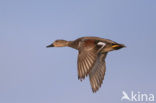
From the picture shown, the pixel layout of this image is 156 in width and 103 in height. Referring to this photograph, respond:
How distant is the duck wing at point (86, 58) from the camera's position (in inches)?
311

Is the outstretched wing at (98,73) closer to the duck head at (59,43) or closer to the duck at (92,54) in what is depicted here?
the duck at (92,54)

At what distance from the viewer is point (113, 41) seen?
9141 millimetres

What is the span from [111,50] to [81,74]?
1.43 meters

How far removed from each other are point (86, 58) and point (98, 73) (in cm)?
147

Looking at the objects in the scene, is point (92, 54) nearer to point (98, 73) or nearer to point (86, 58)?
point (86, 58)

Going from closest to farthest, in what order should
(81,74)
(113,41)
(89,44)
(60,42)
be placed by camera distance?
(81,74), (89,44), (113,41), (60,42)

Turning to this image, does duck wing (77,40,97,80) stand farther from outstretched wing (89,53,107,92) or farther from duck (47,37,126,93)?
outstretched wing (89,53,107,92)

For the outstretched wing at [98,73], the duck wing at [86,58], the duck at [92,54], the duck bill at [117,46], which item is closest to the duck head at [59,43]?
the duck at [92,54]

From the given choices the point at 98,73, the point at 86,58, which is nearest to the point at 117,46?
the point at 98,73

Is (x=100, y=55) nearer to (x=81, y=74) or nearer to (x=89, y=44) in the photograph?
(x=89, y=44)

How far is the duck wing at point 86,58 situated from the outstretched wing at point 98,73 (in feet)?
3.62

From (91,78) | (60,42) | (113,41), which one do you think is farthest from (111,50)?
(60,42)

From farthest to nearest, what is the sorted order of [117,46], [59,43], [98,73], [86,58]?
[59,43]
[98,73]
[117,46]
[86,58]

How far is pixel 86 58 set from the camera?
26.6 feet
